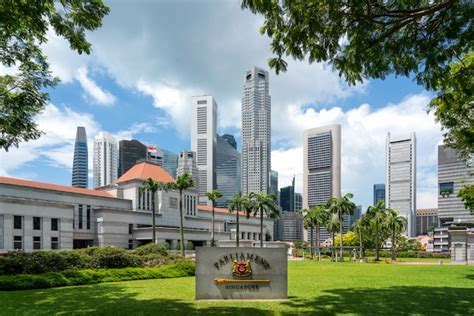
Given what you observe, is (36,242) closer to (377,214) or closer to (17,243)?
(17,243)

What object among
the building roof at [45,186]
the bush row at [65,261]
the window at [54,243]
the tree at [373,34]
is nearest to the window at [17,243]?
the window at [54,243]

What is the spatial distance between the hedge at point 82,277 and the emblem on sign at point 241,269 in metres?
10.7

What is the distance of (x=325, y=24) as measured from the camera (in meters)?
9.48

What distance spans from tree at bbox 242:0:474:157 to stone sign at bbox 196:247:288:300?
7.28 metres

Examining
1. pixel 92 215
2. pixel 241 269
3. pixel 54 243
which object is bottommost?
pixel 54 243

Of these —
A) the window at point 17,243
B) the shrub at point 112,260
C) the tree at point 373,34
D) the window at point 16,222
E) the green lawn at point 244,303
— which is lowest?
the window at point 17,243

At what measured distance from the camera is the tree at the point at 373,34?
8891 millimetres

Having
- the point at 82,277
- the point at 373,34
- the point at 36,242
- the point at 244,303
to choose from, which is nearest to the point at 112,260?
the point at 82,277

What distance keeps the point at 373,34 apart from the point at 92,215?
61746 mm

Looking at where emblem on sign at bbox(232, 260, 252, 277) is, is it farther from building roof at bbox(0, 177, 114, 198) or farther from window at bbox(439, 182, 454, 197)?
window at bbox(439, 182, 454, 197)

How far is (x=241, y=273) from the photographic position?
14.0 metres

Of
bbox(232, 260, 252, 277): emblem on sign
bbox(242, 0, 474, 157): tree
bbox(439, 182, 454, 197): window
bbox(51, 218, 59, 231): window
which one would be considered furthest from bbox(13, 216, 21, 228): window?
bbox(439, 182, 454, 197): window

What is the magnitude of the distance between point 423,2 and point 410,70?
1.95 metres

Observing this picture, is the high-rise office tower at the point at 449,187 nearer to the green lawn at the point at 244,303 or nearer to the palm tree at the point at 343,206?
the palm tree at the point at 343,206
